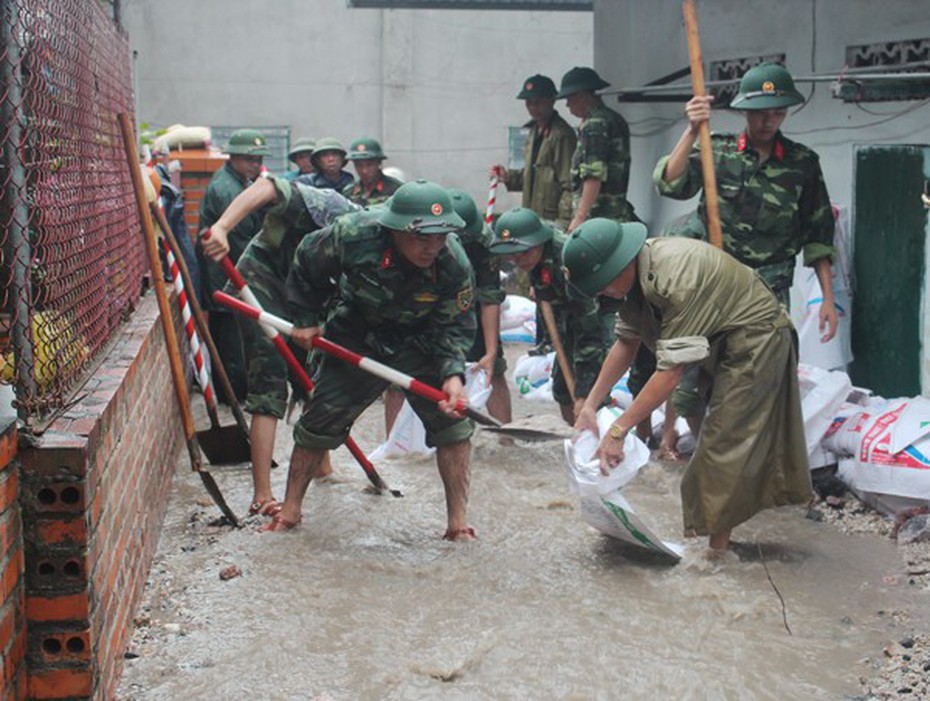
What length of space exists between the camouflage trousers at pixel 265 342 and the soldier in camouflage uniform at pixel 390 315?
1.47 feet

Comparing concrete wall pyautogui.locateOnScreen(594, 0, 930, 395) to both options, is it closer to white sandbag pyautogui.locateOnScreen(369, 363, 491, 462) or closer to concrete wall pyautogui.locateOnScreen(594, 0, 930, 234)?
concrete wall pyautogui.locateOnScreen(594, 0, 930, 234)

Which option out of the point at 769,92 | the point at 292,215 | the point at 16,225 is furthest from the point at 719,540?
the point at 16,225

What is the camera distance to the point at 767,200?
621 centimetres

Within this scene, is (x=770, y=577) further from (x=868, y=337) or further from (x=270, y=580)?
(x=868, y=337)

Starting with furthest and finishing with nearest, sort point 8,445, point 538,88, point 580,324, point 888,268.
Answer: point 538,88 < point 888,268 < point 580,324 < point 8,445

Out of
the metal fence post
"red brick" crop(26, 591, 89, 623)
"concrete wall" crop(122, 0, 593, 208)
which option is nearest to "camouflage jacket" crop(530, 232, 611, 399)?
the metal fence post

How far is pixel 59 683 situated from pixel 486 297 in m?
4.18

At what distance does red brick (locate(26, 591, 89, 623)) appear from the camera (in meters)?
3.11

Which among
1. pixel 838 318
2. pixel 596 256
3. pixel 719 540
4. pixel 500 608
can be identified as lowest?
pixel 500 608

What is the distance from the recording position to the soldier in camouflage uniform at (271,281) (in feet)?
18.8

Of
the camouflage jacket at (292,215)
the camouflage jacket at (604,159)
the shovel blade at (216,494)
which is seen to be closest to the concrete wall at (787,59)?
the camouflage jacket at (604,159)

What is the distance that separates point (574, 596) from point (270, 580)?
4.01ft

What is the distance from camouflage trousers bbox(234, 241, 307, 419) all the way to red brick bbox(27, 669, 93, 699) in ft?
8.87

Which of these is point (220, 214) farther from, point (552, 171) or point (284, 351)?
point (552, 171)
